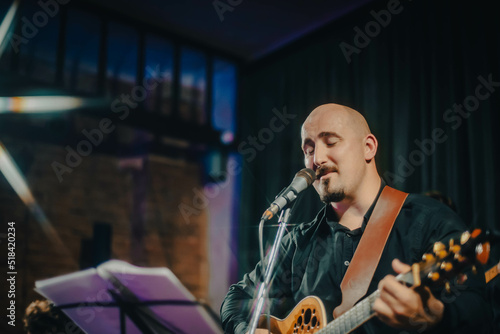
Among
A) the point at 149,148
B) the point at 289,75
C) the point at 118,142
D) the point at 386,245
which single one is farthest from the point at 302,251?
the point at 118,142

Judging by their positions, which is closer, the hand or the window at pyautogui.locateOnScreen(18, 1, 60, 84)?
the hand

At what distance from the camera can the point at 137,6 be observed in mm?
4309

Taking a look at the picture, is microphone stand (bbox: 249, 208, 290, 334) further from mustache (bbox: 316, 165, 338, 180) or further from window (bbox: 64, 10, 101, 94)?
window (bbox: 64, 10, 101, 94)

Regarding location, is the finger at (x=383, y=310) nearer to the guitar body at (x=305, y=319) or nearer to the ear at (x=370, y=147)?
the guitar body at (x=305, y=319)

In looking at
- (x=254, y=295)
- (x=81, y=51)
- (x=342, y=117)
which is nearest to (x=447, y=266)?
(x=342, y=117)

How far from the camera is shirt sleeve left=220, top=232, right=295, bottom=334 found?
211cm

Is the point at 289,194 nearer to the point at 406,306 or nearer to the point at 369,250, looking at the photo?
the point at 369,250

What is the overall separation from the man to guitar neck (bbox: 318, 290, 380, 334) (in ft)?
0.22

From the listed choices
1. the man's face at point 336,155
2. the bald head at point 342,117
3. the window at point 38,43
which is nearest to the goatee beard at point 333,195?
the man's face at point 336,155

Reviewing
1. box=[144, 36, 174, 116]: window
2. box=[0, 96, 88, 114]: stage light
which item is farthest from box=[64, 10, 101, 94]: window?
box=[144, 36, 174, 116]: window

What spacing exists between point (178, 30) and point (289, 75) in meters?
1.18

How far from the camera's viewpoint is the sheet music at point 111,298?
6.96 ft

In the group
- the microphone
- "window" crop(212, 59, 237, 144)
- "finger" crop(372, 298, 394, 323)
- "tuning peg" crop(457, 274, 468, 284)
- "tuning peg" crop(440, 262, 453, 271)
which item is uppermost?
"window" crop(212, 59, 237, 144)

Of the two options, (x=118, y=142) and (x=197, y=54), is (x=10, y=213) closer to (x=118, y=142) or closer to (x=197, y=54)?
(x=118, y=142)
